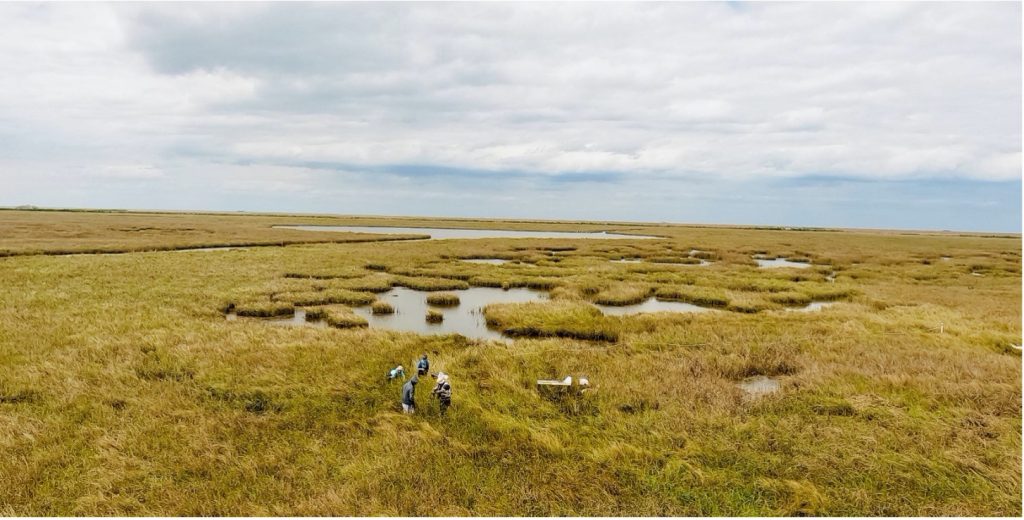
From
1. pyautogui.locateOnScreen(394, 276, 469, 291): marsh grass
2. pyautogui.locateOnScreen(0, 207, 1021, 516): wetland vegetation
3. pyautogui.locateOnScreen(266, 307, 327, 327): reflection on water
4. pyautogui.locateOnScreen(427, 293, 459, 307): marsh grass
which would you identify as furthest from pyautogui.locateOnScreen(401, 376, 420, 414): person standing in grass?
pyautogui.locateOnScreen(394, 276, 469, 291): marsh grass

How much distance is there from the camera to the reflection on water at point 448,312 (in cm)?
2142

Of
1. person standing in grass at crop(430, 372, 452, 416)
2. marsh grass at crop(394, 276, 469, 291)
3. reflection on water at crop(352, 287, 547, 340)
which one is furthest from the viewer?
marsh grass at crop(394, 276, 469, 291)

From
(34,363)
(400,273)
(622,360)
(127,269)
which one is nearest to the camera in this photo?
(34,363)

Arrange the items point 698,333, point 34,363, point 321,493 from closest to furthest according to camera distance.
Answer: point 321,493
point 34,363
point 698,333

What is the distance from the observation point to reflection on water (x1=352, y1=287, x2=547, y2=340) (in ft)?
70.3

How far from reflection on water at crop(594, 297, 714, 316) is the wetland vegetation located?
2.58 m

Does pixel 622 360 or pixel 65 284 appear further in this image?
pixel 65 284

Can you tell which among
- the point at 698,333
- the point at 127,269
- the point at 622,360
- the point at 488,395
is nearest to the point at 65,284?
the point at 127,269

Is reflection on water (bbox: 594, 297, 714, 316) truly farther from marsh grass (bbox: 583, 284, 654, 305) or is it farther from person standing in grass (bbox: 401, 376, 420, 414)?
person standing in grass (bbox: 401, 376, 420, 414)

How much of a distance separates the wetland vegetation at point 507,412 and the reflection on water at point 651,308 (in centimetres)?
258

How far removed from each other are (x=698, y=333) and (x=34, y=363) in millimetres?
21978

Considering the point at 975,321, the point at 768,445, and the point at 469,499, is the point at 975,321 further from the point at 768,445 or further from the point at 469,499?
the point at 469,499

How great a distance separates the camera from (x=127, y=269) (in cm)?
3394

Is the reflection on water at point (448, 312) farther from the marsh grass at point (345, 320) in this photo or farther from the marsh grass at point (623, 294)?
the marsh grass at point (623, 294)
